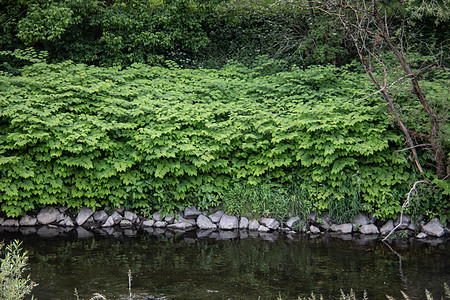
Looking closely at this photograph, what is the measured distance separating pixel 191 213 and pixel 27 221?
3.12m

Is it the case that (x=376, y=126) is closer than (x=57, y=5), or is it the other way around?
(x=376, y=126)

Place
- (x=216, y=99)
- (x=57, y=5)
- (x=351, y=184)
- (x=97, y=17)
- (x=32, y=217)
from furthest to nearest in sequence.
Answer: (x=97, y=17) < (x=57, y=5) < (x=216, y=99) < (x=32, y=217) < (x=351, y=184)

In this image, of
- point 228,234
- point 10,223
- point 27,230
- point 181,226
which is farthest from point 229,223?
point 10,223

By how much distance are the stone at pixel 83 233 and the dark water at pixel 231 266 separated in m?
0.14

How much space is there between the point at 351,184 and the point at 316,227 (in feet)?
3.35

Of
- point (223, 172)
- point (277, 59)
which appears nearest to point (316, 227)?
point (223, 172)

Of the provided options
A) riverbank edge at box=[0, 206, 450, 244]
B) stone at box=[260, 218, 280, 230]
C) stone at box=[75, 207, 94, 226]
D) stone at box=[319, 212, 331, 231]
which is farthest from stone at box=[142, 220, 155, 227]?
stone at box=[319, 212, 331, 231]

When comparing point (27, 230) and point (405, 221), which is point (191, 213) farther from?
point (405, 221)

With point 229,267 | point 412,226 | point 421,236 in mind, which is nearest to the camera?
point 229,267

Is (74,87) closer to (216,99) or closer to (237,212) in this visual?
(216,99)

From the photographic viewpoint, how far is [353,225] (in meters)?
7.55

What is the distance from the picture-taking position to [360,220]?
299 inches

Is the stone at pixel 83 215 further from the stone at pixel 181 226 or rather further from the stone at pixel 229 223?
the stone at pixel 229 223

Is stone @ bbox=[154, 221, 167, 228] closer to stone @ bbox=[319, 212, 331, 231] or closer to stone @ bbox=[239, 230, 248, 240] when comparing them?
stone @ bbox=[239, 230, 248, 240]
